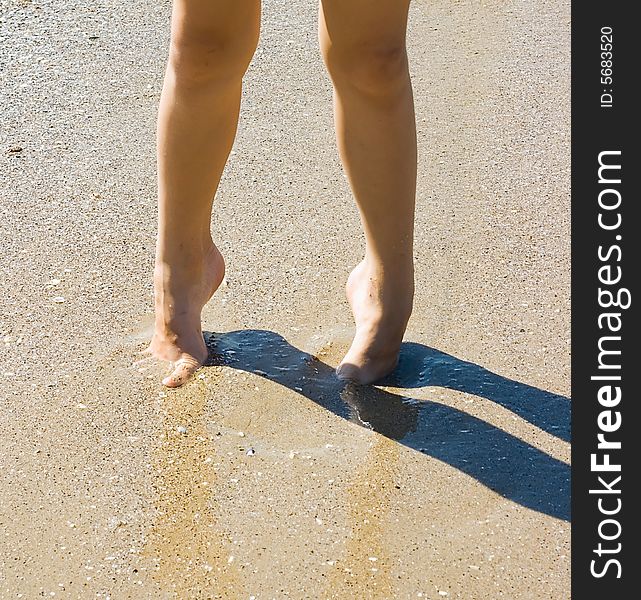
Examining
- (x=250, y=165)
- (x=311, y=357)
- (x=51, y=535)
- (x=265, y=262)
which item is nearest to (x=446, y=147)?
(x=250, y=165)

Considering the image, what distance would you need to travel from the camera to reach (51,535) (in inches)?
75.7

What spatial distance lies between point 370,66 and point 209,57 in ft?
0.99

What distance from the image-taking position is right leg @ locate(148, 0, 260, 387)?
208 centimetres

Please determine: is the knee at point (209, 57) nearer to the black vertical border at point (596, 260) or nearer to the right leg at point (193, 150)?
the right leg at point (193, 150)

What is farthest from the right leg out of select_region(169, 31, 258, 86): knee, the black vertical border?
the black vertical border

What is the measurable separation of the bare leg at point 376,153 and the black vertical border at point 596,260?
420 mm

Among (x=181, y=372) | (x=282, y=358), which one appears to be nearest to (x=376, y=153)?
(x=282, y=358)

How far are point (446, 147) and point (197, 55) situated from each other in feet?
3.96

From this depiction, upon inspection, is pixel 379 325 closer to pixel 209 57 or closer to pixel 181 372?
pixel 181 372

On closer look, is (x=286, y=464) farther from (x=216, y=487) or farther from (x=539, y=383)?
(x=539, y=383)

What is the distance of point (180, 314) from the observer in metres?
2.31

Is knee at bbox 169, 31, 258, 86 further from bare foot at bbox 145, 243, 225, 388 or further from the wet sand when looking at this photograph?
the wet sand

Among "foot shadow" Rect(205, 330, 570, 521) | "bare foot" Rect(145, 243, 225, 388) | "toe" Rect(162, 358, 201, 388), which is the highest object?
"bare foot" Rect(145, 243, 225, 388)

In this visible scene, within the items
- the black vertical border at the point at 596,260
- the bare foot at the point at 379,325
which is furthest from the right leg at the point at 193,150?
the black vertical border at the point at 596,260
